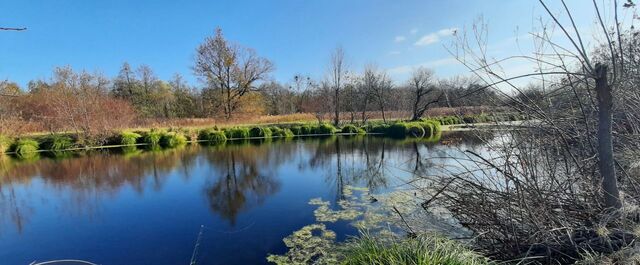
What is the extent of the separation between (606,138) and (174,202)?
7255 millimetres

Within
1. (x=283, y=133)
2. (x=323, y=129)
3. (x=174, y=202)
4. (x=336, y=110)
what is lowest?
(x=174, y=202)

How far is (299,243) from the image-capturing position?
478 cm

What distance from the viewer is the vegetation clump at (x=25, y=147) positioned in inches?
626

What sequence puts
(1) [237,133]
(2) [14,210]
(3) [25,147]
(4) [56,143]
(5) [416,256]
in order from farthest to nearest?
(1) [237,133], (4) [56,143], (3) [25,147], (2) [14,210], (5) [416,256]

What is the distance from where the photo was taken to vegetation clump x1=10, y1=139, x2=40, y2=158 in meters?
15.9

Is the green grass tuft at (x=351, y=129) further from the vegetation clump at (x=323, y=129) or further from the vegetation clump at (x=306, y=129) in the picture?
the vegetation clump at (x=306, y=129)

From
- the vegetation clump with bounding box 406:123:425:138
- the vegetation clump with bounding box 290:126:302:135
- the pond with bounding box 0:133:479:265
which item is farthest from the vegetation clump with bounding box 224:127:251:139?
the vegetation clump with bounding box 406:123:425:138

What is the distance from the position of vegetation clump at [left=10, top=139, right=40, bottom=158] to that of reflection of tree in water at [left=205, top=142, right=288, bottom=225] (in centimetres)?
887

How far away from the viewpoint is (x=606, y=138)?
238 cm

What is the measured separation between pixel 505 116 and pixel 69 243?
20.7ft

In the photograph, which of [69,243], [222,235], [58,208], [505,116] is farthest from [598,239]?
[58,208]

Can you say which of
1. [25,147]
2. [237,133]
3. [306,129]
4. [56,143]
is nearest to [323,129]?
[306,129]

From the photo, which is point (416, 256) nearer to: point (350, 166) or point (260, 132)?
point (350, 166)

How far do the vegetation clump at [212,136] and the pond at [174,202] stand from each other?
6746 mm
